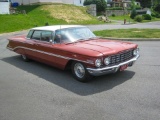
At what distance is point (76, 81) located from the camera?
616 cm

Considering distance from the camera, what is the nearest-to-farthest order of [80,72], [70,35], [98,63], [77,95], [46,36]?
[77,95] < [98,63] < [80,72] < [70,35] < [46,36]

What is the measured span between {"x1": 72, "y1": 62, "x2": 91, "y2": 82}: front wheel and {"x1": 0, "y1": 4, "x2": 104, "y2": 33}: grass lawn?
16.0m

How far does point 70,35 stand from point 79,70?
4.36 feet

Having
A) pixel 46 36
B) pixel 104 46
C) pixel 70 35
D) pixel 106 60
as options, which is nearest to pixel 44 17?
pixel 46 36

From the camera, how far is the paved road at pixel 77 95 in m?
4.29

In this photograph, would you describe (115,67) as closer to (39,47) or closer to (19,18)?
(39,47)

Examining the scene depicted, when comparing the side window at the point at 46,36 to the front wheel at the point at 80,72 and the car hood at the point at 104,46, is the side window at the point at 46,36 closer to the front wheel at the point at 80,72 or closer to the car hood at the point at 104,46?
the car hood at the point at 104,46

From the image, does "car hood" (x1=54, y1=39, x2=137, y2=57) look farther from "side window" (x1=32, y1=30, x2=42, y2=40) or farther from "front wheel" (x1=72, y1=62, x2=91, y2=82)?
"side window" (x1=32, y1=30, x2=42, y2=40)

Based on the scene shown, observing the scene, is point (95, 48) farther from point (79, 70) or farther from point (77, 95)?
point (77, 95)

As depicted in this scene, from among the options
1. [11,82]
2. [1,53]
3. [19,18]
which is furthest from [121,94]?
[19,18]

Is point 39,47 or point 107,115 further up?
point 39,47

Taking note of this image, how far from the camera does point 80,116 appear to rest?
4203 mm

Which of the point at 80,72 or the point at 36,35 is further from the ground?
the point at 36,35

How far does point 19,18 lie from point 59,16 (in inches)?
268
